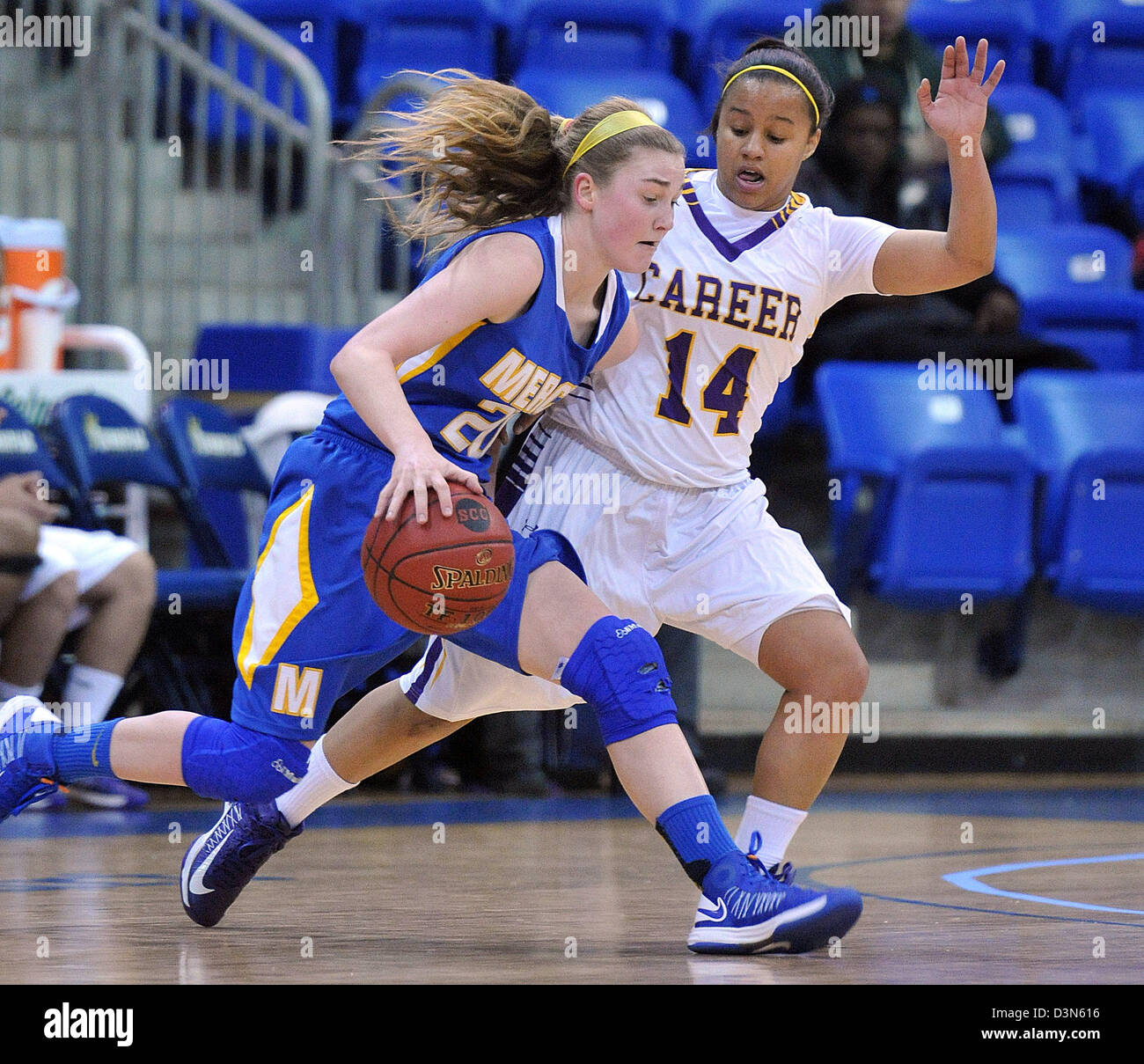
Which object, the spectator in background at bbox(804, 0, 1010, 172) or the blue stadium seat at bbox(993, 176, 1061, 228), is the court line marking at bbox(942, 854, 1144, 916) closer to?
the spectator in background at bbox(804, 0, 1010, 172)

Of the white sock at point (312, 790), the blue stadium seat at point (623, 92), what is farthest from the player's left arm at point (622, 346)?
the blue stadium seat at point (623, 92)

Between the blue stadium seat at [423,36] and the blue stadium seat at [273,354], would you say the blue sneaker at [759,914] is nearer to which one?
the blue stadium seat at [273,354]

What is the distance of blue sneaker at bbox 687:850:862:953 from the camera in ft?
10.5

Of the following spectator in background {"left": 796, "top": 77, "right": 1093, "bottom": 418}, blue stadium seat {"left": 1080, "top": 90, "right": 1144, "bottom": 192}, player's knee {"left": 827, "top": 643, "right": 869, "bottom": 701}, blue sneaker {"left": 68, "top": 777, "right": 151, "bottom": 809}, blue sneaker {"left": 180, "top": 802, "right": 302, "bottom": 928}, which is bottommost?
blue sneaker {"left": 68, "top": 777, "right": 151, "bottom": 809}

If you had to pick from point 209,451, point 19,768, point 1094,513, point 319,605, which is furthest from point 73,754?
point 1094,513

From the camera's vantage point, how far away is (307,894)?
4.28m

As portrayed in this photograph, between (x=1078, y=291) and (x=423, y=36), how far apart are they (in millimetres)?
3516

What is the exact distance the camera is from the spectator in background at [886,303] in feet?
25.8

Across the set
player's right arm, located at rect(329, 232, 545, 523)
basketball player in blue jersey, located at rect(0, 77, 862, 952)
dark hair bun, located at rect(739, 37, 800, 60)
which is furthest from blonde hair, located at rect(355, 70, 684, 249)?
dark hair bun, located at rect(739, 37, 800, 60)

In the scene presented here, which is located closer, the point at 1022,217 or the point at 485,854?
the point at 485,854

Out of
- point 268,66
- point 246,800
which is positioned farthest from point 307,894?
point 268,66

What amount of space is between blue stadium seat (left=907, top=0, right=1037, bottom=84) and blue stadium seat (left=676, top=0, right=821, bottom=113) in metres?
0.78
